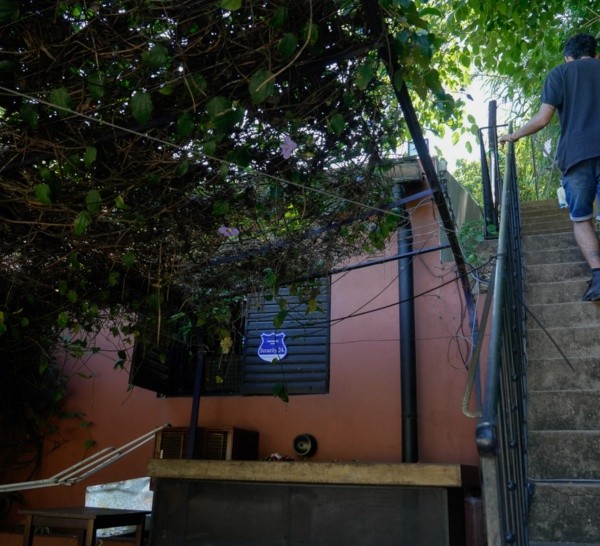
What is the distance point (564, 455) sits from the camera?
2688mm

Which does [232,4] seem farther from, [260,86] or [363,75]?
[363,75]

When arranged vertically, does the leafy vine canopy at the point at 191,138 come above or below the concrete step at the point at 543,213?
below

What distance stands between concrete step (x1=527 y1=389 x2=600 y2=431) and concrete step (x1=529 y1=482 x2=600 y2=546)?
48 centimetres

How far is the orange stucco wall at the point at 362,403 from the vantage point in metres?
4.91

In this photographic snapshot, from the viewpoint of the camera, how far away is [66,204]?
118 inches

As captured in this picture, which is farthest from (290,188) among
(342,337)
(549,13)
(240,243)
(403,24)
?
(549,13)

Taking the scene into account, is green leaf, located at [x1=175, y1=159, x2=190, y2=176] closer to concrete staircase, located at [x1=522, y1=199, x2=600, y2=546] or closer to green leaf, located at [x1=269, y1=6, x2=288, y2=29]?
green leaf, located at [x1=269, y1=6, x2=288, y2=29]

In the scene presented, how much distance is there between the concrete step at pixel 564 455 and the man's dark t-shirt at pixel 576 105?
170 centimetres

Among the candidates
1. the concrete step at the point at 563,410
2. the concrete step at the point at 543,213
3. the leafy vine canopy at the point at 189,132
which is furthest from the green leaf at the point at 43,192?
the concrete step at the point at 543,213

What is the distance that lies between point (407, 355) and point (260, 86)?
126 inches

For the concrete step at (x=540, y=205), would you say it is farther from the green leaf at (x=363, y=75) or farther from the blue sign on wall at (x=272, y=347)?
the green leaf at (x=363, y=75)

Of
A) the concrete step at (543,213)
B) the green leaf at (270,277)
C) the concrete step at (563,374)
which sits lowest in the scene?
the concrete step at (563,374)

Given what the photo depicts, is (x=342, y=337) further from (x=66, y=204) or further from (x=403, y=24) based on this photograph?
(x=403, y=24)

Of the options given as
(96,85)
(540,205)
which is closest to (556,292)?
(540,205)
